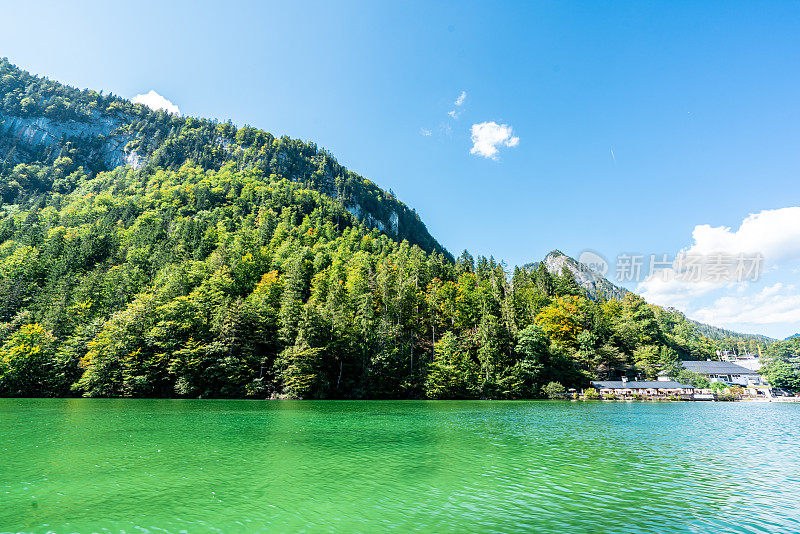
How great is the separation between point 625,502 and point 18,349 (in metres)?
71.1

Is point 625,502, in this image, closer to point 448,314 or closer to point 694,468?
point 694,468

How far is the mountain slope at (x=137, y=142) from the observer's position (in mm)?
149625

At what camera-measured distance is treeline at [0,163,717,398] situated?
5378 cm

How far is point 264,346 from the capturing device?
6191 cm

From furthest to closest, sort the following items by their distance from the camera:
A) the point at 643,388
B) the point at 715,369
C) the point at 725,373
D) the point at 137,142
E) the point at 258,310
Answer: the point at 137,142 → the point at 715,369 → the point at 725,373 → the point at 643,388 → the point at 258,310

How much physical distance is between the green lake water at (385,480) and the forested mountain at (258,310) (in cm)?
3187

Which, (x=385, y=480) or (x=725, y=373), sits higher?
A: (x=385, y=480)

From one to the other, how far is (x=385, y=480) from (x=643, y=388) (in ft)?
250

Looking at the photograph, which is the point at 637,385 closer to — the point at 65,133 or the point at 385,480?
the point at 385,480

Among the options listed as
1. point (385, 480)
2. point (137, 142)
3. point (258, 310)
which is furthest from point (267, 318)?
point (137, 142)

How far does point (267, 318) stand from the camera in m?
61.9

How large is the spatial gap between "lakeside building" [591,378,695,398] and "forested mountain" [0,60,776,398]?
3543 mm

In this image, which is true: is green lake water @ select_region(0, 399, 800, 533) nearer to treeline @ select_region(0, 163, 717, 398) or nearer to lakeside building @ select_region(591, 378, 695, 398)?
treeline @ select_region(0, 163, 717, 398)

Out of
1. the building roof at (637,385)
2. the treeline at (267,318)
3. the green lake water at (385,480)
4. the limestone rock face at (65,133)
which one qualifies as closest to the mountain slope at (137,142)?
the limestone rock face at (65,133)
